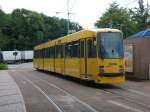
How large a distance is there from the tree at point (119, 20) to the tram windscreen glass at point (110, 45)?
58.3 metres

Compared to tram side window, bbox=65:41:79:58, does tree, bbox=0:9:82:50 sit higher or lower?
higher

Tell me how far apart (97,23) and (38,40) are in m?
42.9

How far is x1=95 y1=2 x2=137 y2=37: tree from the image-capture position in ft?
284

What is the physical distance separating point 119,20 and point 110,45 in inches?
2388

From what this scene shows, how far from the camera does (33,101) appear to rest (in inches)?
779

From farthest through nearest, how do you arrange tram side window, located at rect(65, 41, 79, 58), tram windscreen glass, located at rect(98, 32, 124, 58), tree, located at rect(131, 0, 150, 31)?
tree, located at rect(131, 0, 150, 31) < tram side window, located at rect(65, 41, 79, 58) < tram windscreen glass, located at rect(98, 32, 124, 58)

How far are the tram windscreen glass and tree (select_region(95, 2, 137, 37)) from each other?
58.3 metres

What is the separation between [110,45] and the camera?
26.8m

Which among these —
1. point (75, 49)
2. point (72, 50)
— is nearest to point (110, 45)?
point (75, 49)

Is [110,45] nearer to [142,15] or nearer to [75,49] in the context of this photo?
[75,49]

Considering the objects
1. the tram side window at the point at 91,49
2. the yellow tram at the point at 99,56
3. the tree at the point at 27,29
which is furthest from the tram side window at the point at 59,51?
the tree at the point at 27,29

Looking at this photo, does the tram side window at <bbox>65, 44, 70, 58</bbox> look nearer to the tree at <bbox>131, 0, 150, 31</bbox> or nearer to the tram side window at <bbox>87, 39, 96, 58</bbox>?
the tram side window at <bbox>87, 39, 96, 58</bbox>

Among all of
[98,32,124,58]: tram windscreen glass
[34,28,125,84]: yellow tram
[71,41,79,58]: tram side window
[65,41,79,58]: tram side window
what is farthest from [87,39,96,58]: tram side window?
[65,41,79,58]: tram side window

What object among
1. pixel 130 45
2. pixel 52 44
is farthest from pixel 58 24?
pixel 130 45
